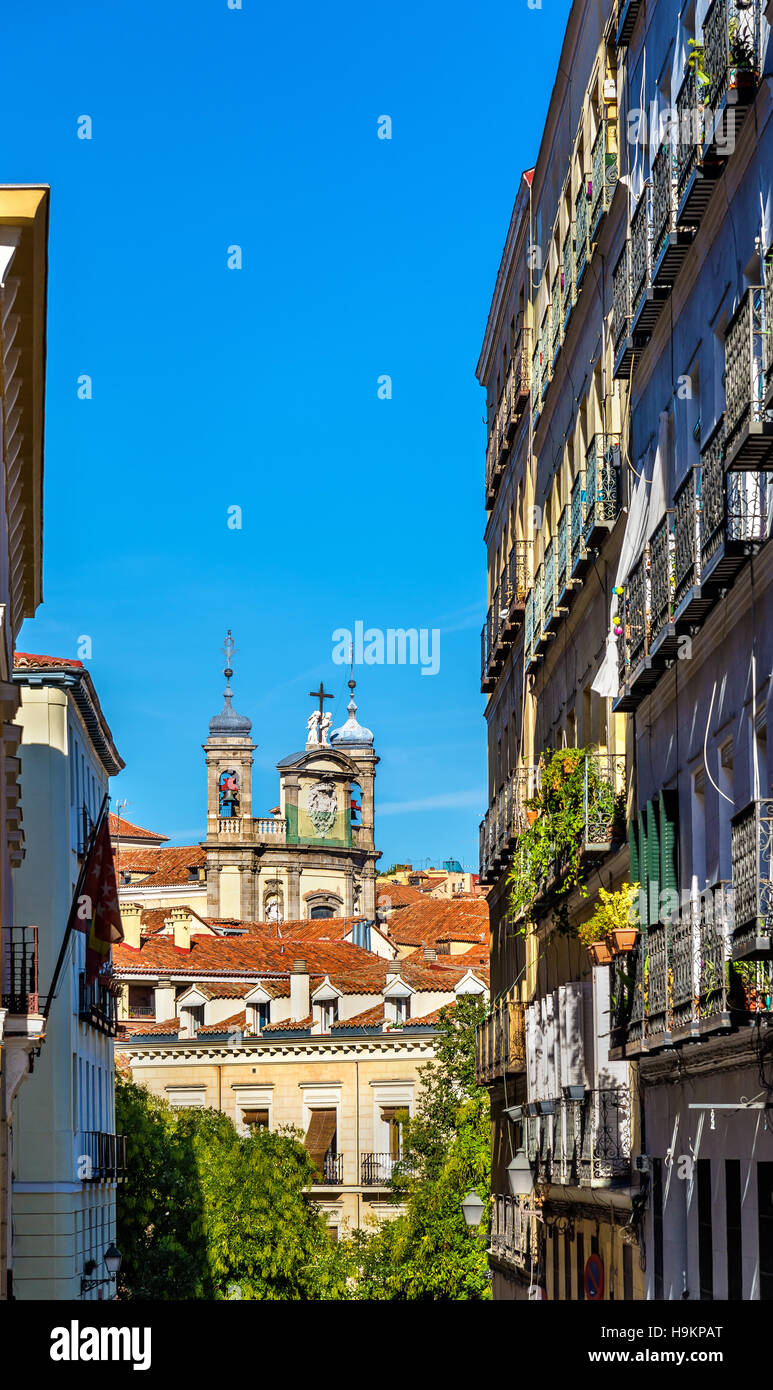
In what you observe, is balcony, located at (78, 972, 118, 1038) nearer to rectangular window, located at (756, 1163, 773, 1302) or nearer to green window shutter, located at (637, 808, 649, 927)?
green window shutter, located at (637, 808, 649, 927)

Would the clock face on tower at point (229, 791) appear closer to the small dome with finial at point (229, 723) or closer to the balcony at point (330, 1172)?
the small dome with finial at point (229, 723)

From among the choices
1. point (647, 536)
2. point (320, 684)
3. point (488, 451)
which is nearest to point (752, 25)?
point (647, 536)

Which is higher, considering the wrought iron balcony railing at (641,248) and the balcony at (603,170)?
the balcony at (603,170)

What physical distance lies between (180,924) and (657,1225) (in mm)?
91941

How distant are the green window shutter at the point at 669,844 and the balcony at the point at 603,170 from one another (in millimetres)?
8156

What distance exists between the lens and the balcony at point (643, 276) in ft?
68.1

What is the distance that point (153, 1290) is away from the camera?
172 ft

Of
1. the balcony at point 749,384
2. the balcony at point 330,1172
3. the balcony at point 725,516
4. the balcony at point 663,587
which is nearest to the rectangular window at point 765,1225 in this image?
the balcony at point 725,516

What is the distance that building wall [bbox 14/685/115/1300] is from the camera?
38375 mm

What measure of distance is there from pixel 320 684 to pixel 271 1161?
308 ft

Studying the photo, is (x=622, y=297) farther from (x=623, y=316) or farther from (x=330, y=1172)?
(x=330, y=1172)

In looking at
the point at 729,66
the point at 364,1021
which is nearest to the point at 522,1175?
the point at 729,66
